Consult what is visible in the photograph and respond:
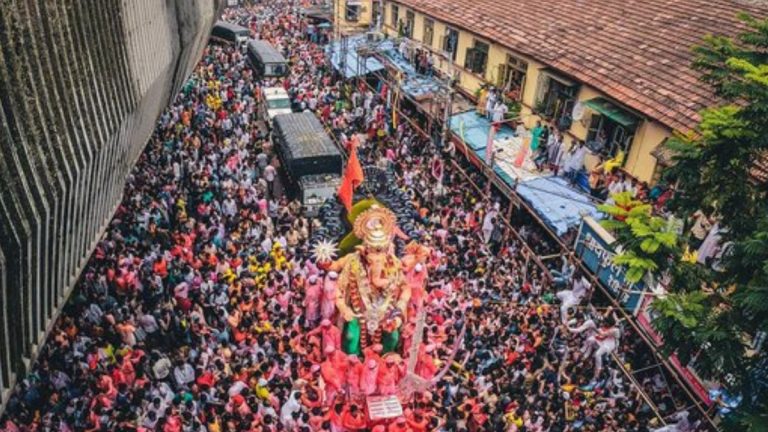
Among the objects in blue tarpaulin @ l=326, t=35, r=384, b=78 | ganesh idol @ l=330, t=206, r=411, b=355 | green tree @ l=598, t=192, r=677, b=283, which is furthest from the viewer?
blue tarpaulin @ l=326, t=35, r=384, b=78

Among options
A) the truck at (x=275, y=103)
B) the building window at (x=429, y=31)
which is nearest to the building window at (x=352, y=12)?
the building window at (x=429, y=31)

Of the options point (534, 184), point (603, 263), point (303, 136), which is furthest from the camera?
point (303, 136)

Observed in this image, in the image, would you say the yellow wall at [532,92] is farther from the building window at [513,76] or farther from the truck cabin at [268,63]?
the truck cabin at [268,63]

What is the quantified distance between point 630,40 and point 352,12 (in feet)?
62.7

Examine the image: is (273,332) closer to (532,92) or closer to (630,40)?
(532,92)

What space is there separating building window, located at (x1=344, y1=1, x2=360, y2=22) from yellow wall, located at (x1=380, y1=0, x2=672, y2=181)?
11.8 feet

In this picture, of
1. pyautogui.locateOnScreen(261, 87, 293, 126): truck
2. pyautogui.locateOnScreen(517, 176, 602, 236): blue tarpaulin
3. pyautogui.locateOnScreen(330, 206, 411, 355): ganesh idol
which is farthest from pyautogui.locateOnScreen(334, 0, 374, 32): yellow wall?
pyautogui.locateOnScreen(330, 206, 411, 355): ganesh idol

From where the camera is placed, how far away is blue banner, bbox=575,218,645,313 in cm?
1072

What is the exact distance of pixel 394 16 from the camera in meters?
27.6

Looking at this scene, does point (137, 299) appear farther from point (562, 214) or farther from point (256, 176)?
point (562, 214)

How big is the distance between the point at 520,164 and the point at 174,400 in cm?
1042

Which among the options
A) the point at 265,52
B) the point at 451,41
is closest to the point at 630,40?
the point at 451,41

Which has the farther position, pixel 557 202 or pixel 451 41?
pixel 451 41

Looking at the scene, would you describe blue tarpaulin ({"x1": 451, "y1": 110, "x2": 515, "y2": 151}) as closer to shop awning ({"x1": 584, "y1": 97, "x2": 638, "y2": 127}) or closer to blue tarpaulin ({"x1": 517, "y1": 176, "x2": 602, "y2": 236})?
blue tarpaulin ({"x1": 517, "y1": 176, "x2": 602, "y2": 236})
